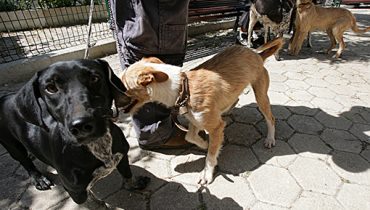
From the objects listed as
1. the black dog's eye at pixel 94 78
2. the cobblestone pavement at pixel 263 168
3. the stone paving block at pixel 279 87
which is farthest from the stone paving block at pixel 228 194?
the stone paving block at pixel 279 87

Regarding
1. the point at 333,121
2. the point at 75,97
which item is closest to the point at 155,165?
the point at 75,97

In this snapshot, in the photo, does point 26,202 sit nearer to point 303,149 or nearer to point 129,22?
point 129,22

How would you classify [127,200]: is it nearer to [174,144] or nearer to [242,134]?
[174,144]

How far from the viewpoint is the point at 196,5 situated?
23.2ft

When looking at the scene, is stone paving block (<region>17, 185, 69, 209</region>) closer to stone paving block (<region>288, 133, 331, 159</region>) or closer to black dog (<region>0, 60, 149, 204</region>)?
black dog (<region>0, 60, 149, 204</region>)

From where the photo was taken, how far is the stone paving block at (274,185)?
2564 mm

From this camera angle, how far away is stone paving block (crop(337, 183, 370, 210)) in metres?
2.47

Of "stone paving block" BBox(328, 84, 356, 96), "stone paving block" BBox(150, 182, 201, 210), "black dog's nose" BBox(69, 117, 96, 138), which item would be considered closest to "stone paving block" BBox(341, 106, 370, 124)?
"stone paving block" BBox(328, 84, 356, 96)

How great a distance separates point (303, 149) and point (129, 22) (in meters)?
2.62

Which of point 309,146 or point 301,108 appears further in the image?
point 301,108

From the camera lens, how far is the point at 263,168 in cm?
295

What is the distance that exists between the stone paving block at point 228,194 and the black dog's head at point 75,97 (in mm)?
1473

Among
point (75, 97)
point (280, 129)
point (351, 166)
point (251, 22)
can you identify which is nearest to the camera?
point (75, 97)

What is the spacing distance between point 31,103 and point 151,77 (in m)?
0.96
